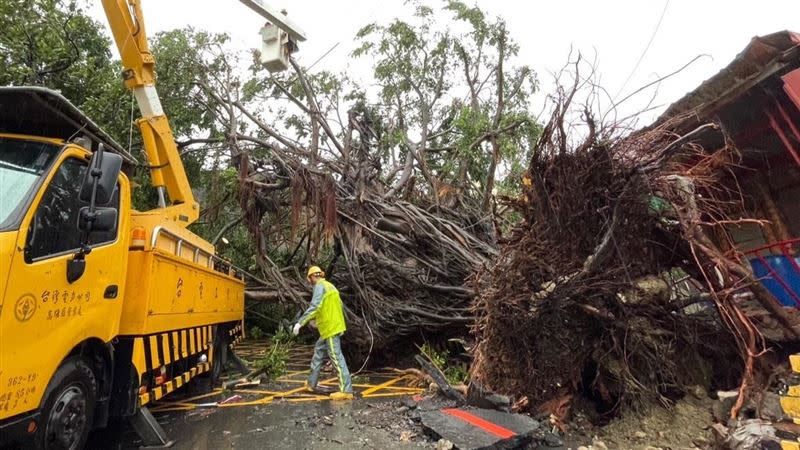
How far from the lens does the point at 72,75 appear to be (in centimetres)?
930

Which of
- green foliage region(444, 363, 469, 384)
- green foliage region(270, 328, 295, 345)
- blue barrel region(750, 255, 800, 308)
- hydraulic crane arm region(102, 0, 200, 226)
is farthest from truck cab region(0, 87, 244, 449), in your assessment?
blue barrel region(750, 255, 800, 308)

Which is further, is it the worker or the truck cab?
the worker

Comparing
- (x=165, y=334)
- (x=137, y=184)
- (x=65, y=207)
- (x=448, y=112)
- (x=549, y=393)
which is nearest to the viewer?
(x=65, y=207)

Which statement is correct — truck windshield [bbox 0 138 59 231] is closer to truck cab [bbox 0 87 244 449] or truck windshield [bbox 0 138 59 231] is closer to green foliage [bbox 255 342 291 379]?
truck cab [bbox 0 87 244 449]

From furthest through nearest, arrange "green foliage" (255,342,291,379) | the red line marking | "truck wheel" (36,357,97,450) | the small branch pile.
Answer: "green foliage" (255,342,291,379) → the small branch pile → the red line marking → "truck wheel" (36,357,97,450)

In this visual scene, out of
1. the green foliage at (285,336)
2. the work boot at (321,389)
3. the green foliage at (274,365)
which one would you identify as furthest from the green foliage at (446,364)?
the green foliage at (285,336)

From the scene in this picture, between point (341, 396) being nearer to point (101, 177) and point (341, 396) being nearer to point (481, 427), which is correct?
point (481, 427)

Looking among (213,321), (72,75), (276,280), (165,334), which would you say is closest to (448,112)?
(276,280)

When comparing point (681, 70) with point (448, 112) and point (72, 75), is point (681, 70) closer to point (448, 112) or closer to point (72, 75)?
point (72, 75)

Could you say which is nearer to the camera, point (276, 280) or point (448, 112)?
point (276, 280)

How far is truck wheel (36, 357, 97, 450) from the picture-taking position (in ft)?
9.70

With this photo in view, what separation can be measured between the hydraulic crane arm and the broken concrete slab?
385 cm

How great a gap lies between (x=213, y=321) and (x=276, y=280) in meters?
2.41

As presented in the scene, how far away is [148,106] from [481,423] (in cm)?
554
